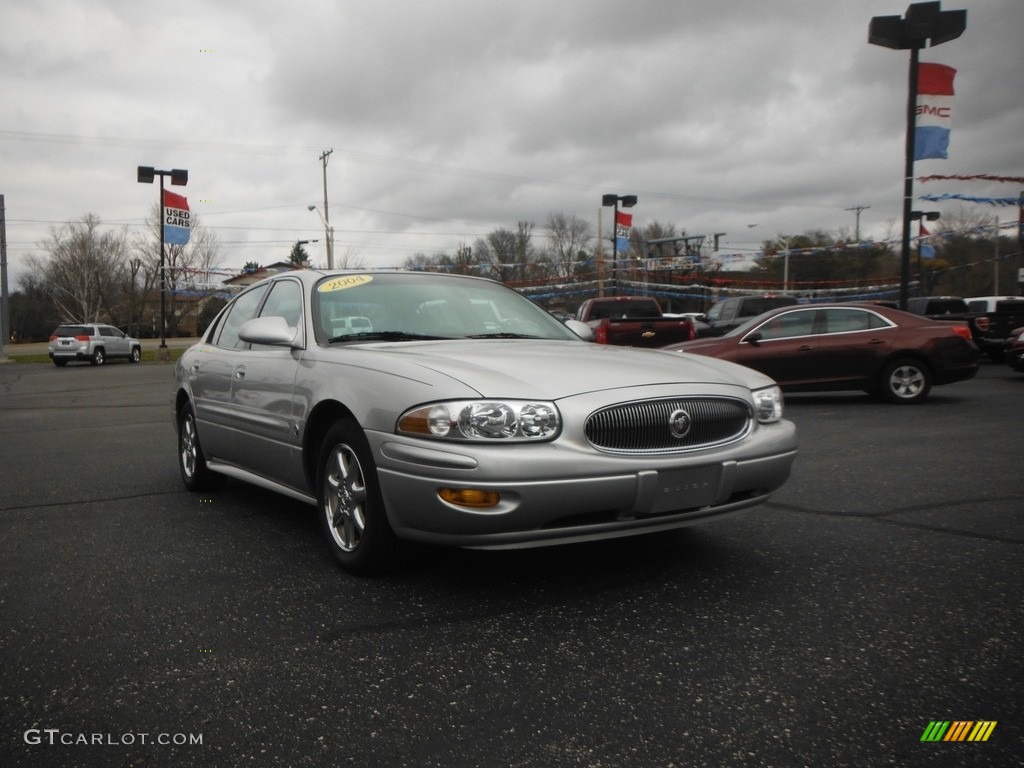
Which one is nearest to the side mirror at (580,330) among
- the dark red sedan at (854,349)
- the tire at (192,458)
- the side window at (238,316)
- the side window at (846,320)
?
the side window at (238,316)

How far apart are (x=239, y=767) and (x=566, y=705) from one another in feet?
3.08

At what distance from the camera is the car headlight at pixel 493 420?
331cm

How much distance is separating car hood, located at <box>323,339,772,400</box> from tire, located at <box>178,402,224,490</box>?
2.16m

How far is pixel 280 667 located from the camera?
2.87 m

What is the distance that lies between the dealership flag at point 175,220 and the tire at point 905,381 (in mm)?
24949

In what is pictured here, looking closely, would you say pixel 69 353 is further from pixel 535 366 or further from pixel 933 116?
pixel 535 366

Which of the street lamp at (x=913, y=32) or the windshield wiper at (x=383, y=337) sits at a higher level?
the street lamp at (x=913, y=32)

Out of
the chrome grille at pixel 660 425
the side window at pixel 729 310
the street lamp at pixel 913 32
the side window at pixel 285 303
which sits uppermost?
the street lamp at pixel 913 32

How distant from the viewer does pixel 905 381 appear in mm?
11367

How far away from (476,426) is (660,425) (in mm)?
784

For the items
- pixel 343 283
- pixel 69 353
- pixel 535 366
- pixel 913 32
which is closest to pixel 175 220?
pixel 69 353

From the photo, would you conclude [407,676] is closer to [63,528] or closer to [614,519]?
[614,519]

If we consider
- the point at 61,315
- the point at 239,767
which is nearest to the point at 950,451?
the point at 239,767

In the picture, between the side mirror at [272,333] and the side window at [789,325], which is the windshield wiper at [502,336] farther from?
the side window at [789,325]
